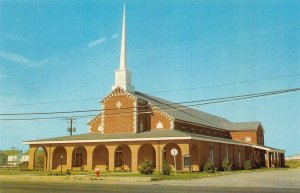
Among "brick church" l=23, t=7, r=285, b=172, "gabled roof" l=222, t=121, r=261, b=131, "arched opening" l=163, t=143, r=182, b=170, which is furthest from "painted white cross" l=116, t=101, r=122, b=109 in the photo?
"gabled roof" l=222, t=121, r=261, b=131

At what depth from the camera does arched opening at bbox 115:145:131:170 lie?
45.0 m

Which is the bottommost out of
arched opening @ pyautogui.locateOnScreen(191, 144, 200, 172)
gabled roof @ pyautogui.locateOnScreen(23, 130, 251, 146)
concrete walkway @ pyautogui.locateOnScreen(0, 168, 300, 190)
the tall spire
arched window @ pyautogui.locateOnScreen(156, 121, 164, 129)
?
concrete walkway @ pyautogui.locateOnScreen(0, 168, 300, 190)

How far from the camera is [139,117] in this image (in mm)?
47531

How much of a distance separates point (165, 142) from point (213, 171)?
Answer: 6.30 metres

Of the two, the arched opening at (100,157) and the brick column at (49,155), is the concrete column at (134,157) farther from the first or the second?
the brick column at (49,155)

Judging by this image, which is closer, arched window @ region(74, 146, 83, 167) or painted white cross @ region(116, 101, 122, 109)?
painted white cross @ region(116, 101, 122, 109)

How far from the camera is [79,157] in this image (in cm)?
4862

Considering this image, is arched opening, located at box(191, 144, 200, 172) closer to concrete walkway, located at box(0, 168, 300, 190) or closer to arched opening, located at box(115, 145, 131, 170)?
arched opening, located at box(115, 145, 131, 170)

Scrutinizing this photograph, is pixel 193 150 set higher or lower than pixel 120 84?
lower

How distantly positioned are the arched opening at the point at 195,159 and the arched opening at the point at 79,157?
14077 millimetres

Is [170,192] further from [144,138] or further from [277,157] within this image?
[277,157]

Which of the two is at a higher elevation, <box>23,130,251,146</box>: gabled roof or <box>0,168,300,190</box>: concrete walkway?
<box>23,130,251,146</box>: gabled roof

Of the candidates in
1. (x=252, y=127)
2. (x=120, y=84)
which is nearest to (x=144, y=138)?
(x=120, y=84)

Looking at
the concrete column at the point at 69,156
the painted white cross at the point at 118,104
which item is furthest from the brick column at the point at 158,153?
the concrete column at the point at 69,156
